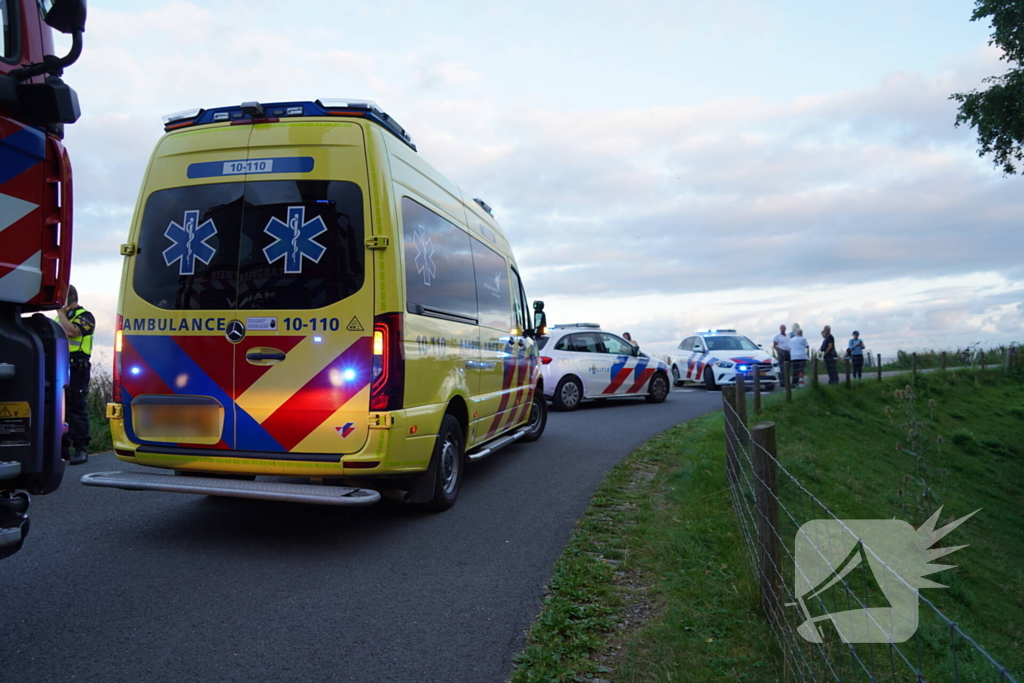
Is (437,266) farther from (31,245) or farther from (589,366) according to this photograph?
(589,366)

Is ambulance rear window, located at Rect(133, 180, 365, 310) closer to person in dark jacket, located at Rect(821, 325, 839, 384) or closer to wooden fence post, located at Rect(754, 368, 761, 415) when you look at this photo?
wooden fence post, located at Rect(754, 368, 761, 415)

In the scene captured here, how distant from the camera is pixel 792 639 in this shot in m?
3.50

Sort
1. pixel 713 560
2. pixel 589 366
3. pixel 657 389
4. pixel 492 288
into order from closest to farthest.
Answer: pixel 713 560
pixel 492 288
pixel 589 366
pixel 657 389

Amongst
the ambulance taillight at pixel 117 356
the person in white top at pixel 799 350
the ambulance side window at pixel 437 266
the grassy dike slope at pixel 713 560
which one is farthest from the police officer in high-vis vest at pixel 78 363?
the person in white top at pixel 799 350

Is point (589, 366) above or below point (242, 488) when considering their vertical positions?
above

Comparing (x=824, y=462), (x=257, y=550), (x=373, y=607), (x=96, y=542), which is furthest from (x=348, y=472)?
(x=824, y=462)

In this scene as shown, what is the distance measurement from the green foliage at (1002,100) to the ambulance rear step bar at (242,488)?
17960 mm

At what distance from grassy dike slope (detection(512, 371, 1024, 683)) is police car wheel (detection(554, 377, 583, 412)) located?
274 cm

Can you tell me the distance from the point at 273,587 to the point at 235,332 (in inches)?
69.2

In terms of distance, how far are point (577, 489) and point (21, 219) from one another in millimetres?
5200

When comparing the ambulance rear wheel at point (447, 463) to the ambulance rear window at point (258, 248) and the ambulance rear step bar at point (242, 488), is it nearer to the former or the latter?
the ambulance rear step bar at point (242, 488)

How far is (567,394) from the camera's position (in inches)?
584

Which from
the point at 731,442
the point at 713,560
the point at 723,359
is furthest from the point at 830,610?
the point at 723,359

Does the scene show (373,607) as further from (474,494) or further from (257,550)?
(474,494)
